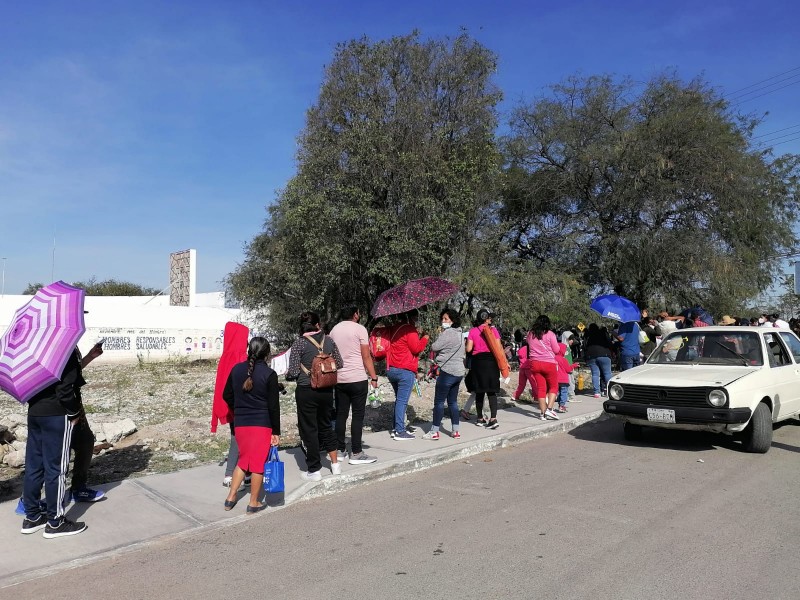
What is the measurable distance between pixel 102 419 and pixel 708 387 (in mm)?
10022

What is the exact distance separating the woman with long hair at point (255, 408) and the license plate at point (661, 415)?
4.89m

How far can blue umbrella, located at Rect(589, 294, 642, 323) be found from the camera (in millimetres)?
12336

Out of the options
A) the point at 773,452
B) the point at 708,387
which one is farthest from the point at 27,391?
the point at 773,452

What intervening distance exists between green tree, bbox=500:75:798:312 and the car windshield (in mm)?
11322

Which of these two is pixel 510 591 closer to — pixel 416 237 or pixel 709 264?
pixel 416 237

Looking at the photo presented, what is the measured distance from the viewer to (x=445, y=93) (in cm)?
2022

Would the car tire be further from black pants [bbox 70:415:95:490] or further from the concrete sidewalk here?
Answer: black pants [bbox 70:415:95:490]

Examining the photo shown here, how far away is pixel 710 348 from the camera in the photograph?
921 centimetres

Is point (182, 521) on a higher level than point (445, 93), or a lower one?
lower

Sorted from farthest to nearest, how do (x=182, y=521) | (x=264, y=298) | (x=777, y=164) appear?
1. (x=264, y=298)
2. (x=777, y=164)
3. (x=182, y=521)

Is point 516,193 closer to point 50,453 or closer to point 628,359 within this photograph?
point 628,359

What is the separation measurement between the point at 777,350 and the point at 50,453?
9118 mm

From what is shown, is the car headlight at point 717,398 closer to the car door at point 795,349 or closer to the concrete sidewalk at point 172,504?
the car door at point 795,349

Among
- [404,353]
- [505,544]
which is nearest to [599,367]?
[404,353]
